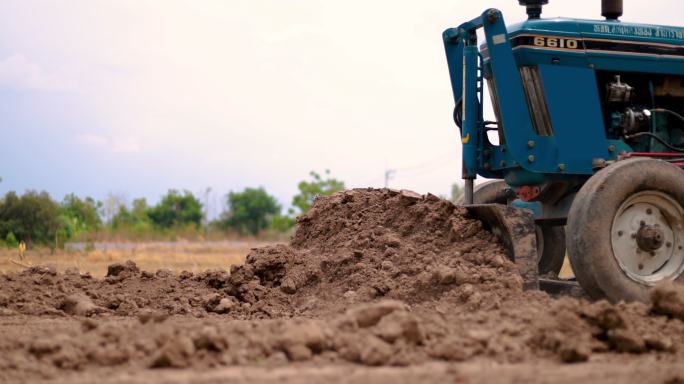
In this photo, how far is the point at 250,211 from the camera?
44.6 meters

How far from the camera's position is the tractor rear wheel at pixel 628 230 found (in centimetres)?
705

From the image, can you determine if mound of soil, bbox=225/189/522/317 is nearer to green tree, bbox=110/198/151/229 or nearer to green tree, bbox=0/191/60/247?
green tree, bbox=0/191/60/247

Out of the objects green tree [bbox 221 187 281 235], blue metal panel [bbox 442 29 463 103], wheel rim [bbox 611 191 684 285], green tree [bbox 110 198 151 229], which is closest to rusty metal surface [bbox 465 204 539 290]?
wheel rim [bbox 611 191 684 285]

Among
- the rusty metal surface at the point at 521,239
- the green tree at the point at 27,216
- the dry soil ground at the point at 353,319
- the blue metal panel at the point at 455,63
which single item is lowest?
the dry soil ground at the point at 353,319

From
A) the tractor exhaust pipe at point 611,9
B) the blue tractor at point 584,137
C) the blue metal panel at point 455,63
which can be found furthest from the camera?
the blue metal panel at point 455,63

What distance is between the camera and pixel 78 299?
8.04 meters

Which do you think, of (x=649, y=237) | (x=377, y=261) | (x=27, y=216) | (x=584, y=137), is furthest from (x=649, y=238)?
(x=27, y=216)

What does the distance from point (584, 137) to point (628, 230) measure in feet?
3.53

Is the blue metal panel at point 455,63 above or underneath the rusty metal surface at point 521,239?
above

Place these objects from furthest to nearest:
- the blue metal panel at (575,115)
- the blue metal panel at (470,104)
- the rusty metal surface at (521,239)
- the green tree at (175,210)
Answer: the green tree at (175,210) < the blue metal panel at (470,104) < the blue metal panel at (575,115) < the rusty metal surface at (521,239)

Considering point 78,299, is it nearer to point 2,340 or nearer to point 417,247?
point 2,340

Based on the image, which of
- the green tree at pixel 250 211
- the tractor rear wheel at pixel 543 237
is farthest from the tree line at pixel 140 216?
the tractor rear wheel at pixel 543 237

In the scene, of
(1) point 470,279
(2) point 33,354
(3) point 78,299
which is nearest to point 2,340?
(2) point 33,354

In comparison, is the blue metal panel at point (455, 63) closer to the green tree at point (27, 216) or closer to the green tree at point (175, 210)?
the green tree at point (27, 216)
